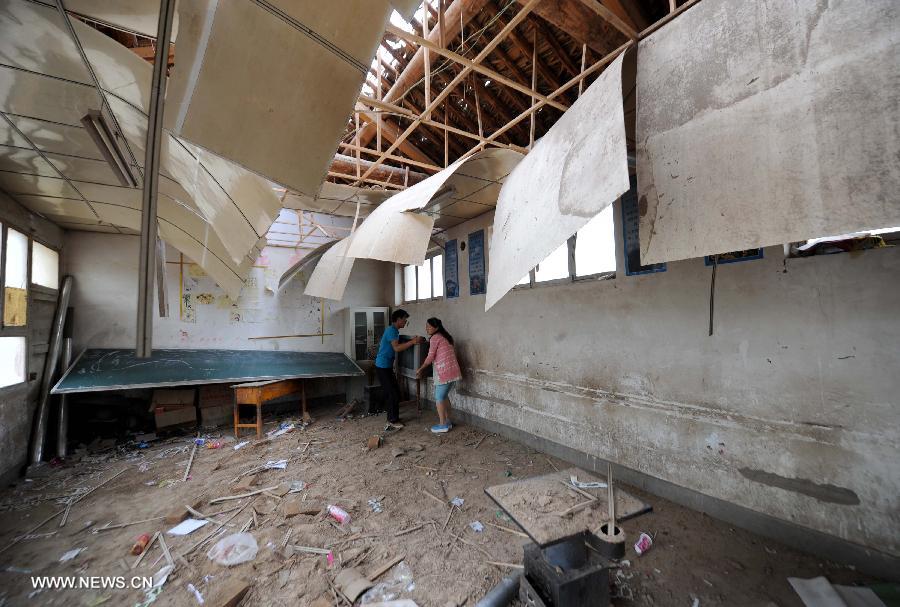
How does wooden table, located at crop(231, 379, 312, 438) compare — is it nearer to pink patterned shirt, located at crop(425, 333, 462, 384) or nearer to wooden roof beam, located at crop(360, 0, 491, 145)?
pink patterned shirt, located at crop(425, 333, 462, 384)

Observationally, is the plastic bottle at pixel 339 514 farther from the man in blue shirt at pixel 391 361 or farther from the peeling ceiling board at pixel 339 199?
the peeling ceiling board at pixel 339 199

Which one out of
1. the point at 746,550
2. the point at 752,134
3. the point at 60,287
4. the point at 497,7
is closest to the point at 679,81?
the point at 752,134

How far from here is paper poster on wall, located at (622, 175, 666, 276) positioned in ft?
10.9

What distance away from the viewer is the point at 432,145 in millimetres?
6137

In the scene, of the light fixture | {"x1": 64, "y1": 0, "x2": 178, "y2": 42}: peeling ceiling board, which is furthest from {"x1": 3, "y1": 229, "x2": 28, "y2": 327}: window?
{"x1": 64, "y1": 0, "x2": 178, "y2": 42}: peeling ceiling board

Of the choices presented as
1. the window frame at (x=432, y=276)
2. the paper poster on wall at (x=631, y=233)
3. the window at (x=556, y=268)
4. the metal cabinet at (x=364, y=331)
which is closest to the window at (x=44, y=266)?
the metal cabinet at (x=364, y=331)

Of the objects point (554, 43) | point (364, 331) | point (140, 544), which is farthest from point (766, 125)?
point (364, 331)

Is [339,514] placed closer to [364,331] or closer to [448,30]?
[448,30]

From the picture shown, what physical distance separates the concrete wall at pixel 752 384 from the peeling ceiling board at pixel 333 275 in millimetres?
3060

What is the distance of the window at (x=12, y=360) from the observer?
406 centimetres

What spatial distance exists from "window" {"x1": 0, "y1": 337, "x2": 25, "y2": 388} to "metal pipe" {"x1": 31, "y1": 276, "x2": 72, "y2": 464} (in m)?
0.46

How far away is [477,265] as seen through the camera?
5.55m

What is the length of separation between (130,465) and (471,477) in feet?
15.5

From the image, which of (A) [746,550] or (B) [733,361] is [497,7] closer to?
(B) [733,361]
